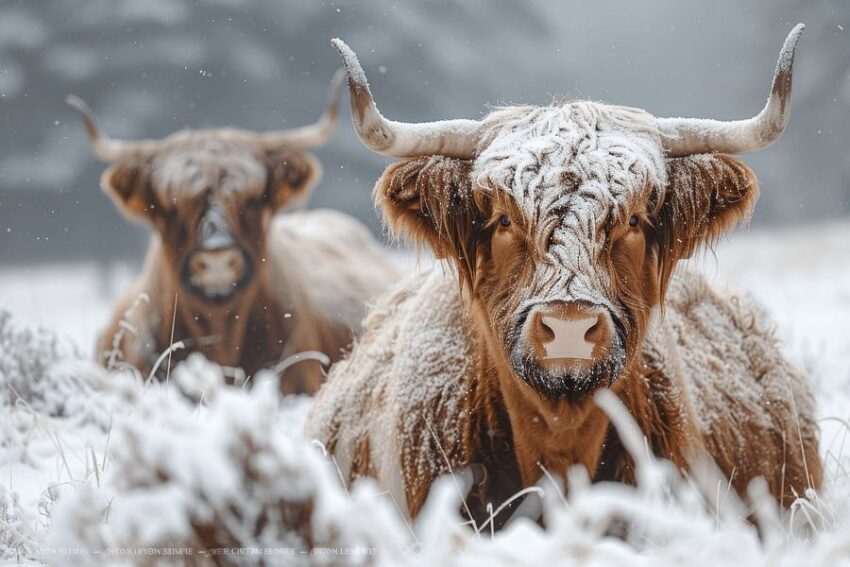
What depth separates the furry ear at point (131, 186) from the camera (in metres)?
7.36

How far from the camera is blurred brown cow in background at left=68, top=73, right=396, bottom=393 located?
6875mm

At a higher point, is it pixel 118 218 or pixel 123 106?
pixel 123 106

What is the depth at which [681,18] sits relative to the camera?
27.9 m

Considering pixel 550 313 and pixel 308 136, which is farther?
pixel 308 136

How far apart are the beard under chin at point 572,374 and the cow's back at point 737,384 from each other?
1.73ft

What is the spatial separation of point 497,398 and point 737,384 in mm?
1036

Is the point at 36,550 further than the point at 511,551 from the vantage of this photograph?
Yes

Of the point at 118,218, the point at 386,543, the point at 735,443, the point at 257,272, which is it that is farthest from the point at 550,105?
the point at 118,218

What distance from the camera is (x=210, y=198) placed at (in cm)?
700

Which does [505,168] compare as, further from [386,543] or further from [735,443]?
[386,543]

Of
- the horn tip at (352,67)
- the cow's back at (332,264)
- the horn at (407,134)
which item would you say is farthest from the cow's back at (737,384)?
the cow's back at (332,264)

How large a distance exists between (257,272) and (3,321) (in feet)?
6.69

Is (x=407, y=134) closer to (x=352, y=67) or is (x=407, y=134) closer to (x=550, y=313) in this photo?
(x=352, y=67)

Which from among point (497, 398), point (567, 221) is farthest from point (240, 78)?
point (567, 221)
